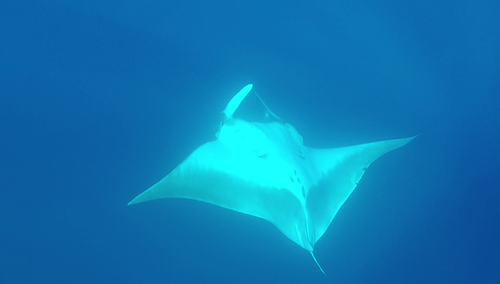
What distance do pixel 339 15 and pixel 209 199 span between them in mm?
4315

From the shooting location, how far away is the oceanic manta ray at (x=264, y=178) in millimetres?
3053

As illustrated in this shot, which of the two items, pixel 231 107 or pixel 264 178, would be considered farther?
pixel 231 107

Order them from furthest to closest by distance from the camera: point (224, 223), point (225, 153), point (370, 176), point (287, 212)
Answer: point (370, 176) < point (224, 223) < point (225, 153) < point (287, 212)

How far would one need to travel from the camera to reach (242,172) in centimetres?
338

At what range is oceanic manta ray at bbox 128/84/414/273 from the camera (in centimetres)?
305

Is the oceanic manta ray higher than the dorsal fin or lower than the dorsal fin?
lower

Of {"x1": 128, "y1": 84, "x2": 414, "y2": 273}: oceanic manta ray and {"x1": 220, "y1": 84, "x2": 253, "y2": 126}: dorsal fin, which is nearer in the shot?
{"x1": 128, "y1": 84, "x2": 414, "y2": 273}: oceanic manta ray

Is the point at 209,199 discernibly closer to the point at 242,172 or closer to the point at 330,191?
the point at 242,172

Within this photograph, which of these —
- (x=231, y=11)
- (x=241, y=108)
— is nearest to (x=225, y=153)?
(x=241, y=108)

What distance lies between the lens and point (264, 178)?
128 inches

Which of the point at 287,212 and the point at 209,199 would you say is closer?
the point at 287,212

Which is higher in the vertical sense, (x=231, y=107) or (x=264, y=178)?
(x=231, y=107)

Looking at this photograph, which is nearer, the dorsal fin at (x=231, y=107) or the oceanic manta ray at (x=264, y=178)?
the oceanic manta ray at (x=264, y=178)

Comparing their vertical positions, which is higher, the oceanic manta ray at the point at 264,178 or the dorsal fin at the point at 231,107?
the dorsal fin at the point at 231,107
